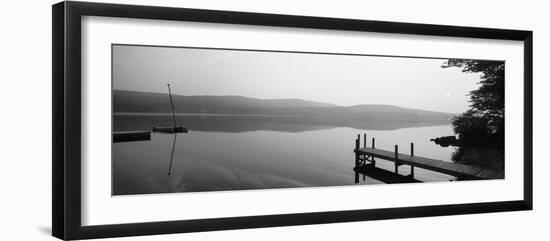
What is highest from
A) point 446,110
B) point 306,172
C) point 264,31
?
point 264,31

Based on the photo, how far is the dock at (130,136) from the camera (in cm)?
488

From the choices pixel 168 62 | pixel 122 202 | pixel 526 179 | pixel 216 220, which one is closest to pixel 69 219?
pixel 122 202

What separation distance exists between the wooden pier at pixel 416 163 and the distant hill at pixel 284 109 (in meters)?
0.27

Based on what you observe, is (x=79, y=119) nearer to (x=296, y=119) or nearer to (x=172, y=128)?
(x=172, y=128)

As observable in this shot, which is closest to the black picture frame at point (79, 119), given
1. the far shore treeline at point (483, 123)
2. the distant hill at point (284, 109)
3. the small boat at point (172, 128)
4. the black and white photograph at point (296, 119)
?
the black and white photograph at point (296, 119)

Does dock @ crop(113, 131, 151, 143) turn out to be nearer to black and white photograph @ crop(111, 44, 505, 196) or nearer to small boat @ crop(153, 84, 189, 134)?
black and white photograph @ crop(111, 44, 505, 196)

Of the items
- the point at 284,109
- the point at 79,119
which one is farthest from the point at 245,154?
the point at 79,119

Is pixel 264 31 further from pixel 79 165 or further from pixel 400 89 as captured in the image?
Result: pixel 79 165

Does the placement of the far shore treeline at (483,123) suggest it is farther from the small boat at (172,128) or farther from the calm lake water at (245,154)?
the small boat at (172,128)

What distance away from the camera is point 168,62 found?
510 centimetres

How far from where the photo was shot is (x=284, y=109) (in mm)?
5539

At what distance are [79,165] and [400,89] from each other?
11.3 feet

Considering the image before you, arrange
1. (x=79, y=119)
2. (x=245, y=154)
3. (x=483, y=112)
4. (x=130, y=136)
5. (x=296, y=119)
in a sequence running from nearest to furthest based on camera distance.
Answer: (x=79, y=119), (x=130, y=136), (x=245, y=154), (x=296, y=119), (x=483, y=112)

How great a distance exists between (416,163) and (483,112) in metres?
1.01
